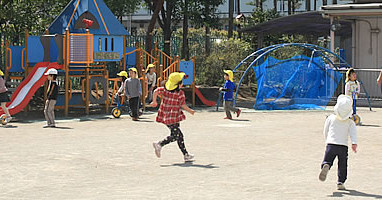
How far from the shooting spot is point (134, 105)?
69.7 ft

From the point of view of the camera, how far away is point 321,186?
33.9ft

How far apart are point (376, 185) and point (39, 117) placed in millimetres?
14208

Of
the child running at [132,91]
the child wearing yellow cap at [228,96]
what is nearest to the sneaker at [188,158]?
the child running at [132,91]

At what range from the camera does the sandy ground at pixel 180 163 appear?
991cm

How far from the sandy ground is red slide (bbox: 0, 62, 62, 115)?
1039 millimetres

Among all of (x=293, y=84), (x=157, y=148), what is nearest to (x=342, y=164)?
(x=157, y=148)

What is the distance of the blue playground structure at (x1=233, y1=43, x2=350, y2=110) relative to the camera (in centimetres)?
2528

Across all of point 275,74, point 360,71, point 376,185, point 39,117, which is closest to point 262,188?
point 376,185

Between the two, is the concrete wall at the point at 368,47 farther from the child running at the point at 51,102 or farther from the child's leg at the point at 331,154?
the child's leg at the point at 331,154

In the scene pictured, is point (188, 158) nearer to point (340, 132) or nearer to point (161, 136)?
point (340, 132)

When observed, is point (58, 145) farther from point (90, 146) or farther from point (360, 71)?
point (360, 71)

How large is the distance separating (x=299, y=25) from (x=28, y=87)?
14255 mm

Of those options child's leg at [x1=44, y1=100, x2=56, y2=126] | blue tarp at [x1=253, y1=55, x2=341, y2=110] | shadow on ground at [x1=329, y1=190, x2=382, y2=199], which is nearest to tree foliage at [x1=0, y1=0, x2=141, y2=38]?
blue tarp at [x1=253, y1=55, x2=341, y2=110]

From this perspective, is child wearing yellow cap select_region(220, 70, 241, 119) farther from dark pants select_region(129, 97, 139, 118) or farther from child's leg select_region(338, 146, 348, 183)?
child's leg select_region(338, 146, 348, 183)
